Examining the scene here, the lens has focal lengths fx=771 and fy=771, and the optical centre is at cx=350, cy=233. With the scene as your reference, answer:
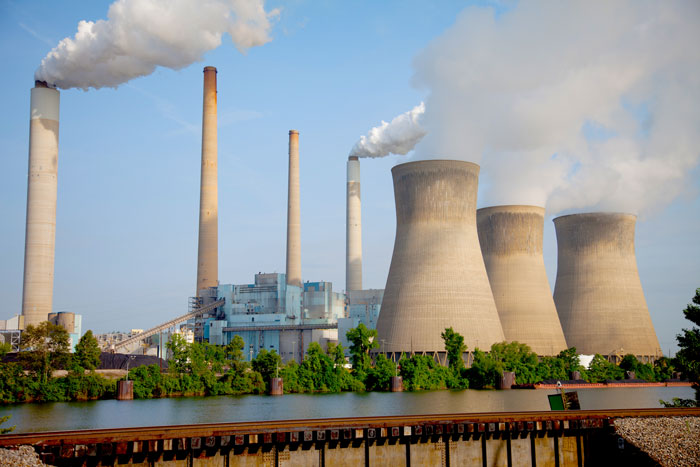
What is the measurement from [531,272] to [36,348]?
1327 inches

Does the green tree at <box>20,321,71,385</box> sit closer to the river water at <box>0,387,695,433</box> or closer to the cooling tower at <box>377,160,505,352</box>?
the river water at <box>0,387,695,433</box>

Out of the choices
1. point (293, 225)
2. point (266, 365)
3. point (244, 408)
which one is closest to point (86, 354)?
point (266, 365)

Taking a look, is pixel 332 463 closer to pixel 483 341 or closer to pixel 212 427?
pixel 212 427

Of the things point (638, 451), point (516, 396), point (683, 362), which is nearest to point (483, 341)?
point (516, 396)

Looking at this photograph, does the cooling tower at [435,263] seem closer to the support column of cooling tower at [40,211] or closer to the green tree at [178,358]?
the green tree at [178,358]

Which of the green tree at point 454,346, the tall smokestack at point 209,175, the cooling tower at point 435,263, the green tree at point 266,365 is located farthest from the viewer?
the tall smokestack at point 209,175

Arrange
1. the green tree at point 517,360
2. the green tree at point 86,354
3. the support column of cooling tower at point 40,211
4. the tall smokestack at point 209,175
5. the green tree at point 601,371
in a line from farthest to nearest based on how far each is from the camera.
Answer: the tall smokestack at point 209,175 < the green tree at point 601,371 < the green tree at point 517,360 < the support column of cooling tower at point 40,211 < the green tree at point 86,354

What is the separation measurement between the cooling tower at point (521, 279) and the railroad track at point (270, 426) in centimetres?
3792

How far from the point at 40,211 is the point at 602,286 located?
39.5m

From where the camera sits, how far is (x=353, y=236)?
77250mm

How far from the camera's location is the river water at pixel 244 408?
26.1 metres

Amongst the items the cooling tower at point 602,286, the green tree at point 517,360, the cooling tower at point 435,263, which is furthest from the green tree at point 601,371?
the cooling tower at point 435,263

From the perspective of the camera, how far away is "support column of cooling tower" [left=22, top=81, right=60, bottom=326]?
4822 cm

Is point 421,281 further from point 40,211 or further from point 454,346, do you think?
point 40,211
